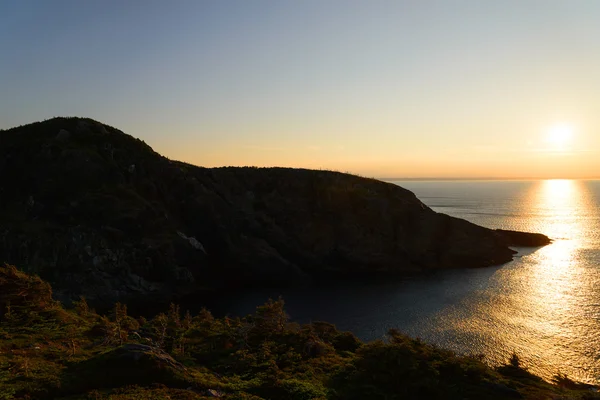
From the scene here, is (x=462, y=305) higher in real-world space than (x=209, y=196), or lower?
lower

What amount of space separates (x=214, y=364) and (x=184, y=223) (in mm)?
74823

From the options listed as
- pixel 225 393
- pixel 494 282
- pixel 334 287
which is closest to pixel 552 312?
pixel 494 282

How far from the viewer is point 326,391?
2894cm

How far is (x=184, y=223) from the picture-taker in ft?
341

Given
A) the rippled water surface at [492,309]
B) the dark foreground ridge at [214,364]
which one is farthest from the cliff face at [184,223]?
the dark foreground ridge at [214,364]

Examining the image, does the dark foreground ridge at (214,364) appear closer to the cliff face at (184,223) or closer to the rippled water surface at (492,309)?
the rippled water surface at (492,309)

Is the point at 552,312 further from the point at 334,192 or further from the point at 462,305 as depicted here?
the point at 334,192

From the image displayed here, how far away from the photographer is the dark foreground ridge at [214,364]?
81.1 feet

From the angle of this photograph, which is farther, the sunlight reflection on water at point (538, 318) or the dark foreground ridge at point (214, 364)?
the sunlight reflection on water at point (538, 318)

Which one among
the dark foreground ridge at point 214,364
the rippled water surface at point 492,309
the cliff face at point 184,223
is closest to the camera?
the dark foreground ridge at point 214,364

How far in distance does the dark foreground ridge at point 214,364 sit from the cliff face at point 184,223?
42481 millimetres

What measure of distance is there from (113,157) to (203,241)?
32662 millimetres

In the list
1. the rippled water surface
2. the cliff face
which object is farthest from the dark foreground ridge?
the cliff face

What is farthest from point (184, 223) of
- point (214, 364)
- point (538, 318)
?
point (538, 318)
